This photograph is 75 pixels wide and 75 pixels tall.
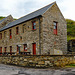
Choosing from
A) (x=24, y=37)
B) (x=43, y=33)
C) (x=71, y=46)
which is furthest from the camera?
(x=71, y=46)

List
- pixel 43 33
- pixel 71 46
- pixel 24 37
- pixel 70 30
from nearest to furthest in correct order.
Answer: pixel 43 33 < pixel 24 37 < pixel 71 46 < pixel 70 30

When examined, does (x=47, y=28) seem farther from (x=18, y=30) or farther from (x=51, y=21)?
(x=18, y=30)

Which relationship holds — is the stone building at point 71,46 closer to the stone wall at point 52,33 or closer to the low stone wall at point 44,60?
the stone wall at point 52,33

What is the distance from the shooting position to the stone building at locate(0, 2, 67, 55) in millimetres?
16953

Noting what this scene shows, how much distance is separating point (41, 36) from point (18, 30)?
6.41 metres

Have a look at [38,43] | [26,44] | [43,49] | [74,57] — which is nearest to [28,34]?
[26,44]

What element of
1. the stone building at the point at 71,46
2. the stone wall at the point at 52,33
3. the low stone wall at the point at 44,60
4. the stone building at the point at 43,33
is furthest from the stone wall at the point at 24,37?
the stone building at the point at 71,46

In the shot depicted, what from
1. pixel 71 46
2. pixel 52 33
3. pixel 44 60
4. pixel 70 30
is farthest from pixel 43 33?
pixel 70 30

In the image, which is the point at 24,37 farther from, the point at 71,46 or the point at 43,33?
the point at 71,46

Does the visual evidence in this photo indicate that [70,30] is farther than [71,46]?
Yes

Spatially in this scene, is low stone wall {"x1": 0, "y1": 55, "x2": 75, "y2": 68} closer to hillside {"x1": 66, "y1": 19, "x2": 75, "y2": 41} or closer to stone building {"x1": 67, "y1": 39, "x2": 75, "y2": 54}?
stone building {"x1": 67, "y1": 39, "x2": 75, "y2": 54}

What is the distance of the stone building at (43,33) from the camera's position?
17.0 metres

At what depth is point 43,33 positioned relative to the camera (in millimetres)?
16719

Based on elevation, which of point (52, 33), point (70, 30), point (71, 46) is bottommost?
point (71, 46)
